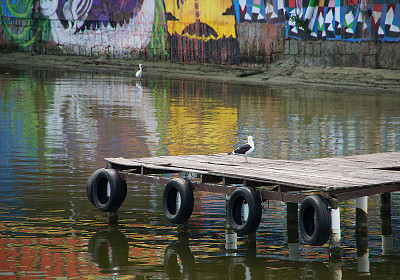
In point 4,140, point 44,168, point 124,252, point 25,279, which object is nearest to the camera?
point 25,279

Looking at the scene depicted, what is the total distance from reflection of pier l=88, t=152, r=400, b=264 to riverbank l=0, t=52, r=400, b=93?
660 inches

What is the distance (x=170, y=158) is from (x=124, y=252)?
188 centimetres

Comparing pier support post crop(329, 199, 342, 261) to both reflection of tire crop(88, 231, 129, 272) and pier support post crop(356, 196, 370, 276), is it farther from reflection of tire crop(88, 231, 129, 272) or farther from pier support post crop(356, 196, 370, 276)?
reflection of tire crop(88, 231, 129, 272)

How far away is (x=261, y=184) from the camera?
27.4ft

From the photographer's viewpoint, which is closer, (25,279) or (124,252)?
(25,279)

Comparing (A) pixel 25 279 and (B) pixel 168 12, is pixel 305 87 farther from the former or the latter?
(A) pixel 25 279

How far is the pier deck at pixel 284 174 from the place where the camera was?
771 cm

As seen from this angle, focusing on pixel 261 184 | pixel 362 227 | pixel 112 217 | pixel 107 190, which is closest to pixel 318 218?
pixel 261 184

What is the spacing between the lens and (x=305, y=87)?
27469 mm

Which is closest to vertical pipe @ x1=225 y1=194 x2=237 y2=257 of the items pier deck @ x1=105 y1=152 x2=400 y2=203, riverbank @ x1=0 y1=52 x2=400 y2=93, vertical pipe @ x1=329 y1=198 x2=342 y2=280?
pier deck @ x1=105 y1=152 x2=400 y2=203

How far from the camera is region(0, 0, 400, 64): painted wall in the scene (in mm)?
29125

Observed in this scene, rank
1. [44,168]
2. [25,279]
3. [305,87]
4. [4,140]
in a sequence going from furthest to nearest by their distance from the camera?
[305,87]
[4,140]
[44,168]
[25,279]

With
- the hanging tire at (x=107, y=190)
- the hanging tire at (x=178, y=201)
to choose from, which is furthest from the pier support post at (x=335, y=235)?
the hanging tire at (x=107, y=190)

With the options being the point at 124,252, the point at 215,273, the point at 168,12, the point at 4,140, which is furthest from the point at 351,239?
the point at 168,12
